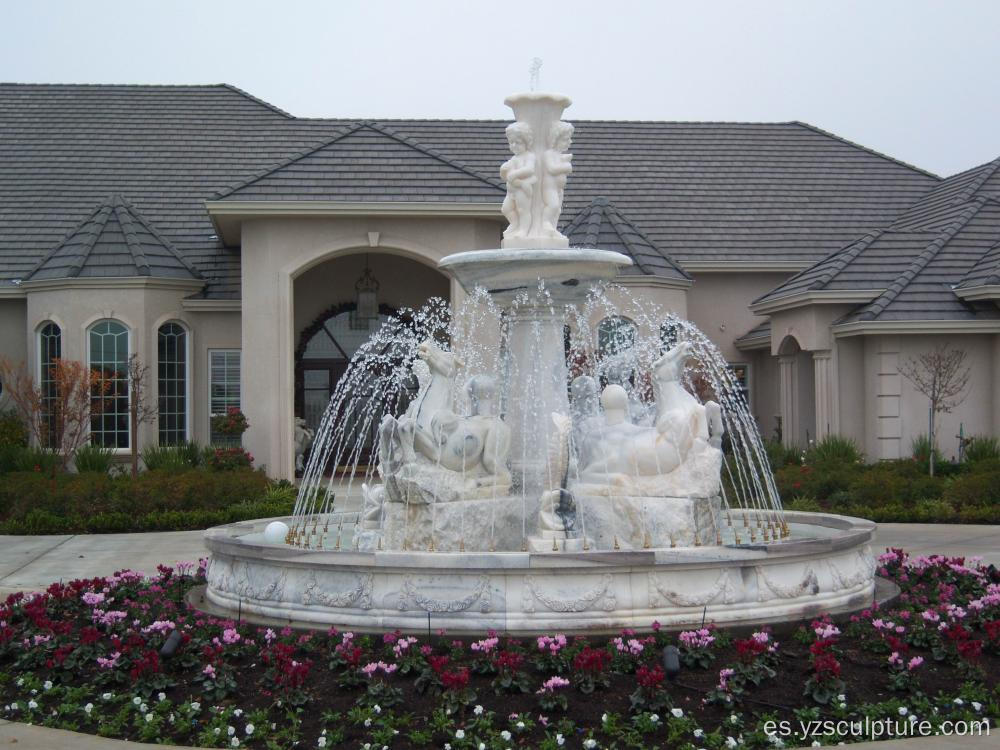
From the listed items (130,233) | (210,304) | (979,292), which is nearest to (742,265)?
(979,292)

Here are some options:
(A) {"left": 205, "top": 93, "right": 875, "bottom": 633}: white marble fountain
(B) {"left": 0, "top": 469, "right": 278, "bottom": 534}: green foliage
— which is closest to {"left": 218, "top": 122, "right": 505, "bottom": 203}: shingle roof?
(B) {"left": 0, "top": 469, "right": 278, "bottom": 534}: green foliage

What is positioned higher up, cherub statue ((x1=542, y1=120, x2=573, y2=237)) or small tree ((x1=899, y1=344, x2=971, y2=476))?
cherub statue ((x1=542, y1=120, x2=573, y2=237))

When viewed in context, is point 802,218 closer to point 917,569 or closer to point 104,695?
point 917,569

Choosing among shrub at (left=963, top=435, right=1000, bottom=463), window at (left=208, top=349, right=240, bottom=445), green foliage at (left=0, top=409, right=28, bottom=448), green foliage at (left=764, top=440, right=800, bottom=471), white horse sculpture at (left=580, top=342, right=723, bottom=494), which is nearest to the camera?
white horse sculpture at (left=580, top=342, right=723, bottom=494)

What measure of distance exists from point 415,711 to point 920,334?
1626 centimetres

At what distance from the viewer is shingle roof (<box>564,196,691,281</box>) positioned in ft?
76.9

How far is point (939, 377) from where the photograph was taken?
20.2 metres

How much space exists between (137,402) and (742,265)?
40.5 ft

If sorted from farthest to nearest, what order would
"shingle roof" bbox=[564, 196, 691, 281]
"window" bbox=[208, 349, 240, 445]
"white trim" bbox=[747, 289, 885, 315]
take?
"window" bbox=[208, 349, 240, 445], "shingle roof" bbox=[564, 196, 691, 281], "white trim" bbox=[747, 289, 885, 315]

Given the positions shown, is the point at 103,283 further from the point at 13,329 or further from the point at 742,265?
the point at 742,265

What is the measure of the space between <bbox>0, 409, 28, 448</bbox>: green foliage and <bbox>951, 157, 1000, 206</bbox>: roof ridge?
60.1 feet

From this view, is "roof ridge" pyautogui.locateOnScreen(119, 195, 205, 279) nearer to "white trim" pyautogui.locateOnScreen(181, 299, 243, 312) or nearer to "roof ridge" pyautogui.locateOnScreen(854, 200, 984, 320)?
"white trim" pyautogui.locateOnScreen(181, 299, 243, 312)

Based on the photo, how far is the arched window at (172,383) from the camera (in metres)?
23.6

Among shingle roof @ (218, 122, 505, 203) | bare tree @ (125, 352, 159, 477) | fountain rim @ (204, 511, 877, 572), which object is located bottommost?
fountain rim @ (204, 511, 877, 572)
